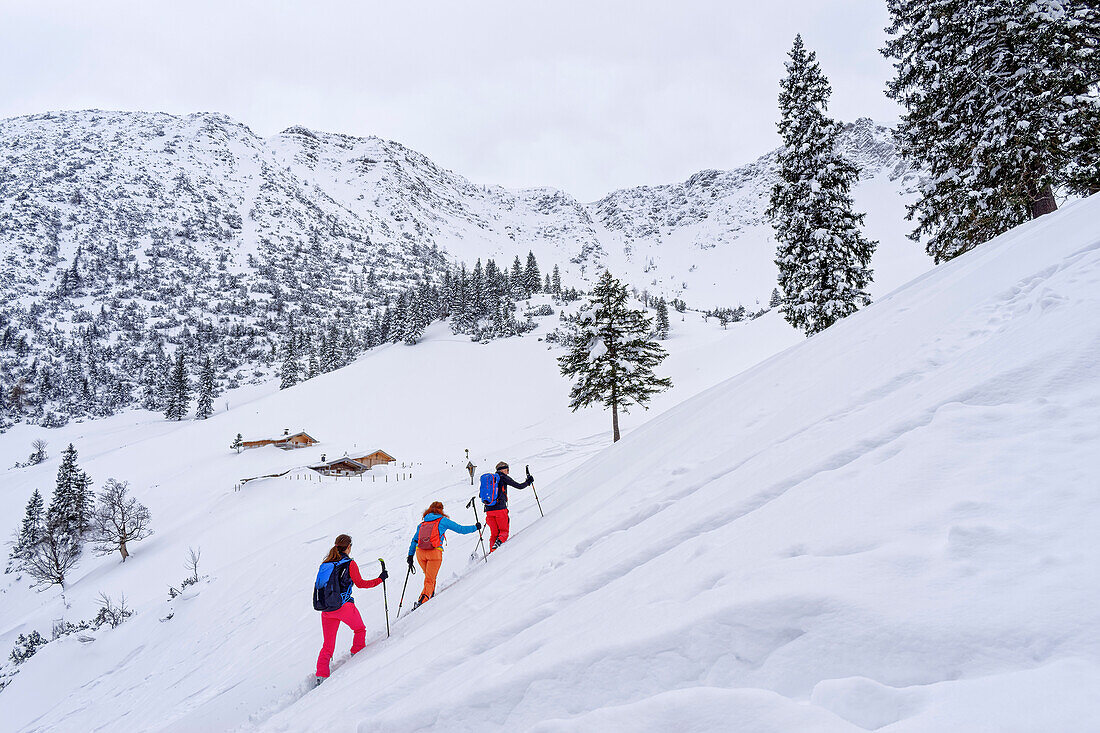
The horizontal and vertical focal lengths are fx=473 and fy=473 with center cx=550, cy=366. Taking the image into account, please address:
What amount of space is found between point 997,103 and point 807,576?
14.9m

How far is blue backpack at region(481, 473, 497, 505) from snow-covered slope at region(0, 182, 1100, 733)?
87cm

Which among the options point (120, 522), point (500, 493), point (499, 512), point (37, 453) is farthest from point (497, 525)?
point (37, 453)

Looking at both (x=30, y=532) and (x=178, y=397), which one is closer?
(x=30, y=532)

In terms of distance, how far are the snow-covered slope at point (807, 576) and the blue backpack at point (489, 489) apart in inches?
34.4

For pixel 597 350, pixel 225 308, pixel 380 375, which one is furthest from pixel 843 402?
pixel 225 308

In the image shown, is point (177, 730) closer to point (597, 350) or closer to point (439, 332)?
point (597, 350)

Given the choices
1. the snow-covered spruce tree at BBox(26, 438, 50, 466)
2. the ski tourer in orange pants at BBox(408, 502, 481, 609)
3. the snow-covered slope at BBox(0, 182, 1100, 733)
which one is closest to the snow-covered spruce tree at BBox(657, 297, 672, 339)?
the snow-covered slope at BBox(0, 182, 1100, 733)

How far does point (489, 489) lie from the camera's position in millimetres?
8539

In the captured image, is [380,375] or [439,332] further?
[439,332]

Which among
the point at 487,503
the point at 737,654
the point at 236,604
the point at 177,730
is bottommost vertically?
the point at 236,604

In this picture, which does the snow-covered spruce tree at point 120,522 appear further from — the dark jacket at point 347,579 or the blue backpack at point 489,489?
the dark jacket at point 347,579

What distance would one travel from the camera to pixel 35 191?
587 feet

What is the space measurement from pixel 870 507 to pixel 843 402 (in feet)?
8.91

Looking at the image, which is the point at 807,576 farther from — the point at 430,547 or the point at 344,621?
the point at 430,547
